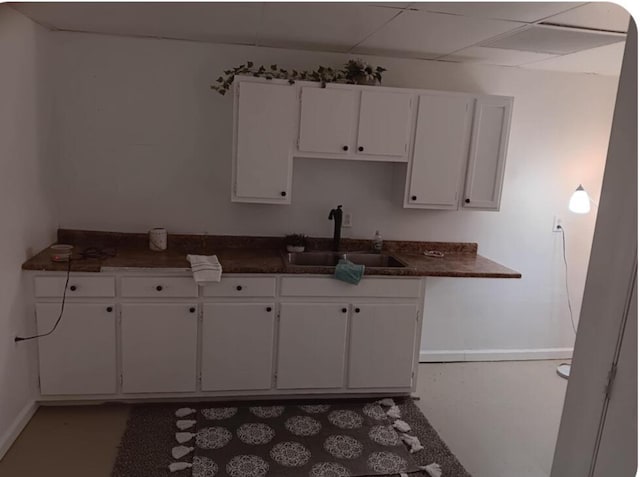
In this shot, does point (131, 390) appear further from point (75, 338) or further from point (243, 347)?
point (243, 347)

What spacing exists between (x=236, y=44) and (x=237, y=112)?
55 centimetres

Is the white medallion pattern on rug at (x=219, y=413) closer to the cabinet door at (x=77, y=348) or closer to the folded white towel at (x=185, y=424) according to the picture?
the folded white towel at (x=185, y=424)

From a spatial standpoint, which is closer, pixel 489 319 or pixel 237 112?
pixel 237 112

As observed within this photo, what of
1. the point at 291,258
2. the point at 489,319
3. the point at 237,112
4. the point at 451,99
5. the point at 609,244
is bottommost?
the point at 489,319

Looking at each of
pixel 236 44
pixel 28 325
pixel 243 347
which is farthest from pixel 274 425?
pixel 236 44

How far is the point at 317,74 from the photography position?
310 centimetres

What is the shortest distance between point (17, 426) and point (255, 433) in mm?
1270

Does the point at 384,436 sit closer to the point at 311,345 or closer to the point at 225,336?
the point at 311,345

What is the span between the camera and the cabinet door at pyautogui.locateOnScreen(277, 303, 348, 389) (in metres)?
2.98

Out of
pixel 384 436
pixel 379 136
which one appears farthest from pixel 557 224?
pixel 384 436

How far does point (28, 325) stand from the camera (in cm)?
271

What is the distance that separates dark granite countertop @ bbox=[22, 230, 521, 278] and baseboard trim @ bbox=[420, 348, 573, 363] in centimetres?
82

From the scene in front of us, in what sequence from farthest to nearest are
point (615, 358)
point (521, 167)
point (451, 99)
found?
1. point (521, 167)
2. point (451, 99)
3. point (615, 358)

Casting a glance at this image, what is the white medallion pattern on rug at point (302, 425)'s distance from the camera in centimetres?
278
